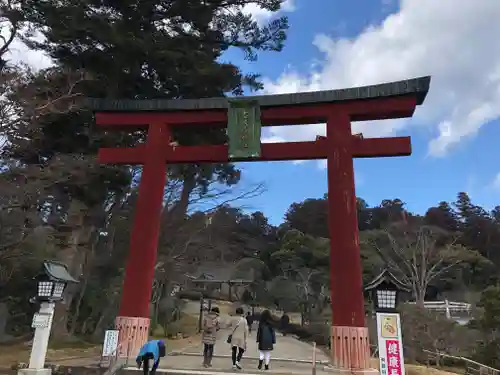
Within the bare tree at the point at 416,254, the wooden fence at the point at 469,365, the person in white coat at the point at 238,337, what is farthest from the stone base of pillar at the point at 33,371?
the bare tree at the point at 416,254

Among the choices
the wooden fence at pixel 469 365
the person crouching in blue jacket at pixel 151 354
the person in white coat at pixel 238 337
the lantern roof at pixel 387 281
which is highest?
the lantern roof at pixel 387 281

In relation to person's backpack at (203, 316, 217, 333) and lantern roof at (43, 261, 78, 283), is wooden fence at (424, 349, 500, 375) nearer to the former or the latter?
person's backpack at (203, 316, 217, 333)

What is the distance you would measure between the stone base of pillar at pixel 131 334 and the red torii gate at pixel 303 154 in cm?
2

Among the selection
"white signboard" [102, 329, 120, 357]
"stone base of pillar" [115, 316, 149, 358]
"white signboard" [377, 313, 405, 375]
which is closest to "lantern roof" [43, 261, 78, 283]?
"white signboard" [102, 329, 120, 357]

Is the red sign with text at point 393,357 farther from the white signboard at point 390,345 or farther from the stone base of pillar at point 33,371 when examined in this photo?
the stone base of pillar at point 33,371

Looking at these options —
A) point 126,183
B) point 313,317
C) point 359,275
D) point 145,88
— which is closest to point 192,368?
point 359,275

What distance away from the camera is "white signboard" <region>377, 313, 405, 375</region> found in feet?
22.3

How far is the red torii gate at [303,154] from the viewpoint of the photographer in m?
10.0

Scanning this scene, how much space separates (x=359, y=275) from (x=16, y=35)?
13.0 metres

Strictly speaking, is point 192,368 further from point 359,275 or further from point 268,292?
point 268,292

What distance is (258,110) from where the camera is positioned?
12219 millimetres

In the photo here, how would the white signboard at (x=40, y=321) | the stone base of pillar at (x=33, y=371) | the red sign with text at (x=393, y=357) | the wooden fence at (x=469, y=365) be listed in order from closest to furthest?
the red sign with text at (x=393, y=357) < the stone base of pillar at (x=33, y=371) < the white signboard at (x=40, y=321) < the wooden fence at (x=469, y=365)

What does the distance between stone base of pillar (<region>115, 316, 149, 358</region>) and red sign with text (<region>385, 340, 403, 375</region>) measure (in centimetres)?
619

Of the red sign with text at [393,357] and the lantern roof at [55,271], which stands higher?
the lantern roof at [55,271]
